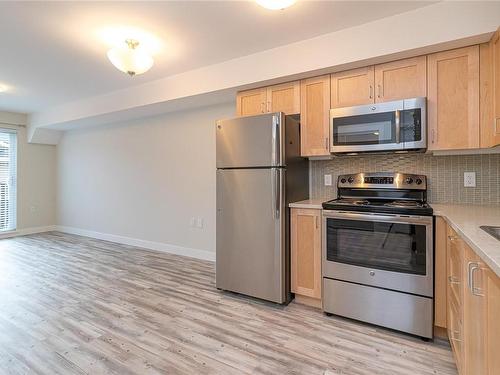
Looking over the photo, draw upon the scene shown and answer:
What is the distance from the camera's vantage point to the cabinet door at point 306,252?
2549 millimetres

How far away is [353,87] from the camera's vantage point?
2.56m

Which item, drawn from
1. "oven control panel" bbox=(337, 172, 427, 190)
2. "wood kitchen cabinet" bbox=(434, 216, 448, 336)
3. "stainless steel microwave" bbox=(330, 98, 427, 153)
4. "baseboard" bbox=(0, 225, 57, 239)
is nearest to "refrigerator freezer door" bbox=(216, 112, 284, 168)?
"stainless steel microwave" bbox=(330, 98, 427, 153)

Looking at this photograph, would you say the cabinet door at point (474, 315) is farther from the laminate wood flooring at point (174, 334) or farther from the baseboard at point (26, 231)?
the baseboard at point (26, 231)

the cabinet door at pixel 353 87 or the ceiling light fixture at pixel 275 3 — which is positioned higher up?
the ceiling light fixture at pixel 275 3

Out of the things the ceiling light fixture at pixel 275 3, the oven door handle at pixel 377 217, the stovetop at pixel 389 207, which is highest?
the ceiling light fixture at pixel 275 3

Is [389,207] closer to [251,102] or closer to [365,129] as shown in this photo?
[365,129]

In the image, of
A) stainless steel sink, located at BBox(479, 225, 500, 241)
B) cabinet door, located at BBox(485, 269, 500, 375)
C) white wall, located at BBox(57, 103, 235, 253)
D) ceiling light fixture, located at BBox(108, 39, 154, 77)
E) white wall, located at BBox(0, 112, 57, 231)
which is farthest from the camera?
white wall, located at BBox(0, 112, 57, 231)

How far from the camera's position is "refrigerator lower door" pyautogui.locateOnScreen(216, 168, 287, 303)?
2.58m

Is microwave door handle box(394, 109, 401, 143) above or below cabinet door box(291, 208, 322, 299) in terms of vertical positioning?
above

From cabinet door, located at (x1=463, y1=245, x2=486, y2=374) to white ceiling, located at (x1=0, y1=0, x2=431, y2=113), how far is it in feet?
6.18

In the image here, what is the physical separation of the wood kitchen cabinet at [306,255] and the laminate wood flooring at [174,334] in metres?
0.15

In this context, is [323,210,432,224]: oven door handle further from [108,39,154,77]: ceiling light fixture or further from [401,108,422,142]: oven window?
[108,39,154,77]: ceiling light fixture

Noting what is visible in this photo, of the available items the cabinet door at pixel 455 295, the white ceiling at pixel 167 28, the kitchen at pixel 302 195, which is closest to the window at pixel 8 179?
the kitchen at pixel 302 195

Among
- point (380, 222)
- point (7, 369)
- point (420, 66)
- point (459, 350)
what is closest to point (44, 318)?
point (7, 369)
